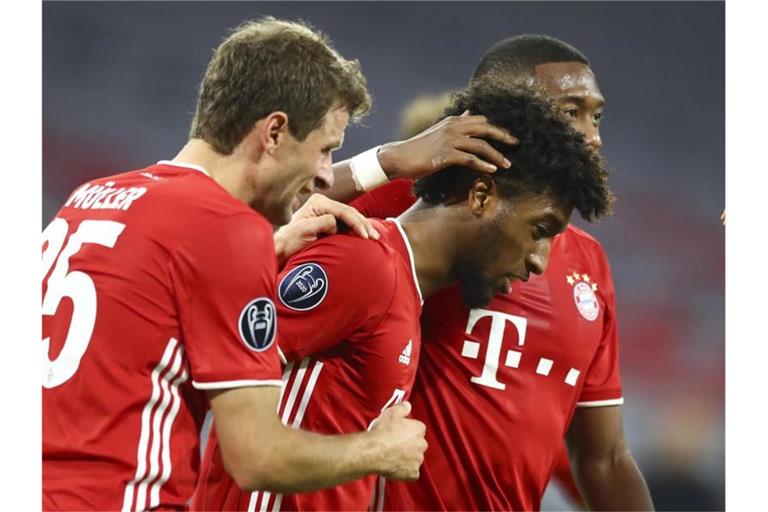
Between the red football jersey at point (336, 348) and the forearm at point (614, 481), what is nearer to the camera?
the red football jersey at point (336, 348)

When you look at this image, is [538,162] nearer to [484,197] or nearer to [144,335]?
[484,197]

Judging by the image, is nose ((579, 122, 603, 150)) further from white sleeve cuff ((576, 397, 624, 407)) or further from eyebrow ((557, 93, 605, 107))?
white sleeve cuff ((576, 397, 624, 407))

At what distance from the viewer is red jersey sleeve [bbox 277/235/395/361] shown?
2.19 metres

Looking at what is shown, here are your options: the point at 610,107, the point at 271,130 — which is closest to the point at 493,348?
the point at 271,130

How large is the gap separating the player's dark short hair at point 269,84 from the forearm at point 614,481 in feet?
4.99

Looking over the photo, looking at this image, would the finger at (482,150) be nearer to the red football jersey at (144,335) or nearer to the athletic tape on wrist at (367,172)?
the athletic tape on wrist at (367,172)

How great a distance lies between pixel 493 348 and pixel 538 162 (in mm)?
515

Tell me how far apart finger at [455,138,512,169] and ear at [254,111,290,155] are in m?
0.60

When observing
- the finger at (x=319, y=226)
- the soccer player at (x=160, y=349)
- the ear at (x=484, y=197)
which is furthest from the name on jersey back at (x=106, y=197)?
the ear at (x=484, y=197)

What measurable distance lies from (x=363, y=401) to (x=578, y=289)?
2.78 feet

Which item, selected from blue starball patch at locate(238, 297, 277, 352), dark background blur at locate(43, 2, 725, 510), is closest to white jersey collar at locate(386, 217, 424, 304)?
blue starball patch at locate(238, 297, 277, 352)

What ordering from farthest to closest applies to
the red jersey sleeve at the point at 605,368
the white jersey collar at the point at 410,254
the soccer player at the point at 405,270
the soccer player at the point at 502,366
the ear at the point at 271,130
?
the red jersey sleeve at the point at 605,368 → the soccer player at the point at 502,366 → the white jersey collar at the point at 410,254 → the soccer player at the point at 405,270 → the ear at the point at 271,130

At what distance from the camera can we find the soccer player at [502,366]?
8.93 ft
